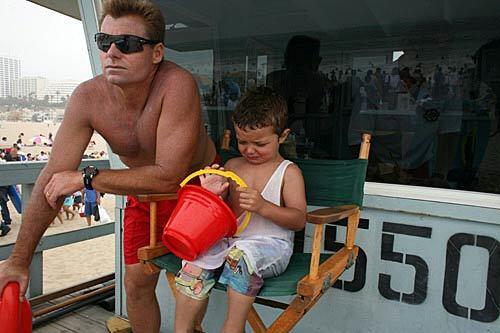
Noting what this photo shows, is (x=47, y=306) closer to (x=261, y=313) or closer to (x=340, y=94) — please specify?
(x=261, y=313)

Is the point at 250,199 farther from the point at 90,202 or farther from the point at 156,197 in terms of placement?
the point at 90,202

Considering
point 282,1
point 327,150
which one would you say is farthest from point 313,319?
point 282,1

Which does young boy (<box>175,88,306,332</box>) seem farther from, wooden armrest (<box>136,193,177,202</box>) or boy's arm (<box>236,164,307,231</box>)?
wooden armrest (<box>136,193,177,202</box>)

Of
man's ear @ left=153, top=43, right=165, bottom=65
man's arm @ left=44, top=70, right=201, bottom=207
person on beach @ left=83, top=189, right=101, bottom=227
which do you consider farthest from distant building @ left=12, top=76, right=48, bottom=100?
man's arm @ left=44, top=70, right=201, bottom=207

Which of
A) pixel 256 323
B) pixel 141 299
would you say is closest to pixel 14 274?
pixel 141 299

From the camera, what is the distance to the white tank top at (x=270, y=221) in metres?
1.62

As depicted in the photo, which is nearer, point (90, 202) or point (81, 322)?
point (81, 322)

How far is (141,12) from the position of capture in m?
1.51

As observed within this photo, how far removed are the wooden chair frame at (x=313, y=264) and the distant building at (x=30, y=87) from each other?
355cm

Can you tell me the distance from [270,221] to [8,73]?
3.77m

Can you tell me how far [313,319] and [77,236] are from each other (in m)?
1.95

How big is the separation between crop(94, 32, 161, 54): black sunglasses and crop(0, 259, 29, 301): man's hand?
0.86m

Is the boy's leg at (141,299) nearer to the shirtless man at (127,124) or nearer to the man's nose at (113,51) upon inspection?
the shirtless man at (127,124)

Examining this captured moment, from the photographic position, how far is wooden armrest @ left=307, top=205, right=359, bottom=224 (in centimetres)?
140
